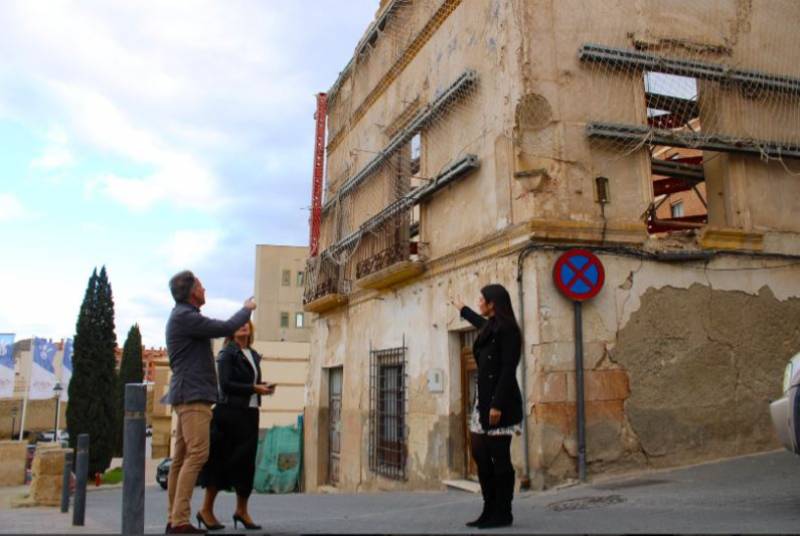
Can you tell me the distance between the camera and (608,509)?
597 cm

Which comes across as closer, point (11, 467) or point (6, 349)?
point (11, 467)

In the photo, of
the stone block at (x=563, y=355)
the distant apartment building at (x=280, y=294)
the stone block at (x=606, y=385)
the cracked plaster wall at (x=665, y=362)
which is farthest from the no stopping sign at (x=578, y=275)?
the distant apartment building at (x=280, y=294)

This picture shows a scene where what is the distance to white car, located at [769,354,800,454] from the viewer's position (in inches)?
194

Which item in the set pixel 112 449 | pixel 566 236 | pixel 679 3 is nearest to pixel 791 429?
pixel 566 236

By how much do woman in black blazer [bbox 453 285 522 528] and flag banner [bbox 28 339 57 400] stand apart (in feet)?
84.9

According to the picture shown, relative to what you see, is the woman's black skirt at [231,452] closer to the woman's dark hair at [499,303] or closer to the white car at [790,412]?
the woman's dark hair at [499,303]

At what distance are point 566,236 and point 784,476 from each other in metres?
3.26

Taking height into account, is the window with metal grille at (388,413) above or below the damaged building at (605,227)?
below

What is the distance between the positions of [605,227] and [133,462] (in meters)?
5.94

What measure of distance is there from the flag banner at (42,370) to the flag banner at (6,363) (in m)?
0.81

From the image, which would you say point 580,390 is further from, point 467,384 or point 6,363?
point 6,363

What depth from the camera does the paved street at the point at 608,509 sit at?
5.04 m

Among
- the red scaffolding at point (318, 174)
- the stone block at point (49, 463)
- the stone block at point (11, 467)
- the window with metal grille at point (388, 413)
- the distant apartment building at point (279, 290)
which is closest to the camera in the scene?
the window with metal grille at point (388, 413)

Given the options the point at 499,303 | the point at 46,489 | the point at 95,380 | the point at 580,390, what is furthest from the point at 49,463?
the point at 95,380
